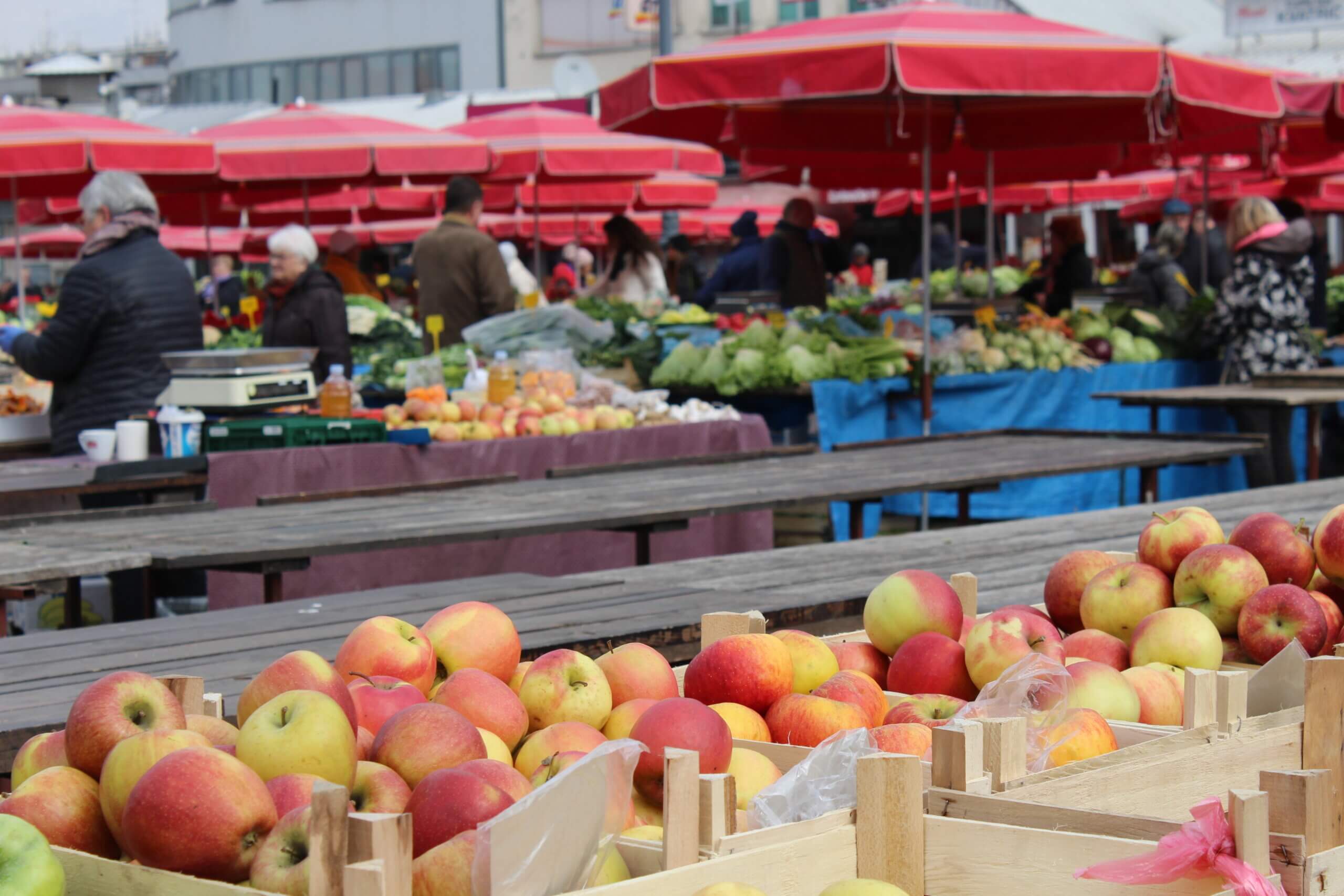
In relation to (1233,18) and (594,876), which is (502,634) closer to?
(594,876)

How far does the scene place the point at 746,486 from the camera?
18.5ft

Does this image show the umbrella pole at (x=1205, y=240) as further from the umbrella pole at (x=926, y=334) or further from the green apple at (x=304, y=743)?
the green apple at (x=304, y=743)

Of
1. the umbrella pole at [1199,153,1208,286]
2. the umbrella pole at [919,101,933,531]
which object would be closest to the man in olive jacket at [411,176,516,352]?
the umbrella pole at [919,101,933,531]

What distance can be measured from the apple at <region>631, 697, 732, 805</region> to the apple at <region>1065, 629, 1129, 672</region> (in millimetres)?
868

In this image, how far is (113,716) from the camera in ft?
6.03

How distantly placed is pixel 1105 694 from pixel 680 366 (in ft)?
22.8

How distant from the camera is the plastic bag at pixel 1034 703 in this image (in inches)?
81.4

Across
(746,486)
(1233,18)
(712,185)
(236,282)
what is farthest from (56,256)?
(746,486)

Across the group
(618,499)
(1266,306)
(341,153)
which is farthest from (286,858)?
(341,153)

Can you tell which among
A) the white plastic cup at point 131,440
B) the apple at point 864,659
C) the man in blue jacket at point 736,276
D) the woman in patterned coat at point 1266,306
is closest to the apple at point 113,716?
the apple at point 864,659

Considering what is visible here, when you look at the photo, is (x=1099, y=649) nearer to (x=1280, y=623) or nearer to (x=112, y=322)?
(x=1280, y=623)

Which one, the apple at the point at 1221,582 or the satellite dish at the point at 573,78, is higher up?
the satellite dish at the point at 573,78

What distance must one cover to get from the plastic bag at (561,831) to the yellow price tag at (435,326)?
7845mm

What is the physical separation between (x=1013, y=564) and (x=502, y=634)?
2001 mm
